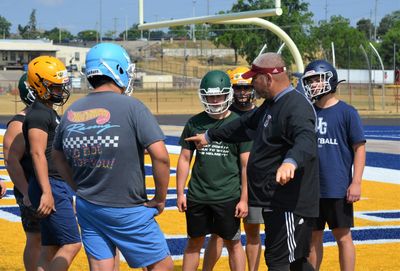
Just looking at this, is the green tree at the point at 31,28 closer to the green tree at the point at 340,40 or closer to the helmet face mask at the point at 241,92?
the green tree at the point at 340,40

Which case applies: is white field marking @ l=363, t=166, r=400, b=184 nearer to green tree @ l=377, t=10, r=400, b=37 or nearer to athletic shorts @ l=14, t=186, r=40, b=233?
athletic shorts @ l=14, t=186, r=40, b=233

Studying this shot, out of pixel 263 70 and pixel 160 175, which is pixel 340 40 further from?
pixel 160 175

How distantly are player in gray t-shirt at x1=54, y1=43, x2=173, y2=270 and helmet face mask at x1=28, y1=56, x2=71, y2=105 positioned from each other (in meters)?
0.99

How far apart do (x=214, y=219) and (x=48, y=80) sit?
1684 mm

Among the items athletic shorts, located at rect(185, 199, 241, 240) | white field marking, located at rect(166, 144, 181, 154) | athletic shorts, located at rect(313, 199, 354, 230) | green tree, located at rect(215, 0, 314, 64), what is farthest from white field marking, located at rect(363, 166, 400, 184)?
green tree, located at rect(215, 0, 314, 64)

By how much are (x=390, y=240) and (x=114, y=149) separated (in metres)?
4.50

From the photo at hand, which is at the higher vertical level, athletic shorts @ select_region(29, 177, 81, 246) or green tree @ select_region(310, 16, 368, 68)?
green tree @ select_region(310, 16, 368, 68)

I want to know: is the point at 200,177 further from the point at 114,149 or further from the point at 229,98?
the point at 114,149

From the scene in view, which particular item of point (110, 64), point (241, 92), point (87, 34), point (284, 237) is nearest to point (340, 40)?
point (241, 92)

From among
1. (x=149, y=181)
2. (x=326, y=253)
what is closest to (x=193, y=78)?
(x=149, y=181)

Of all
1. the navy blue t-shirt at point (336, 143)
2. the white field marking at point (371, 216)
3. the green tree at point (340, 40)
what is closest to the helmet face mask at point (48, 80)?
the navy blue t-shirt at point (336, 143)

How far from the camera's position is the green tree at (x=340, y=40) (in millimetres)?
71250

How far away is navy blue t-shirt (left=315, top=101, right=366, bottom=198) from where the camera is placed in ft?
20.5

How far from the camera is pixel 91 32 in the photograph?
178750 millimetres
